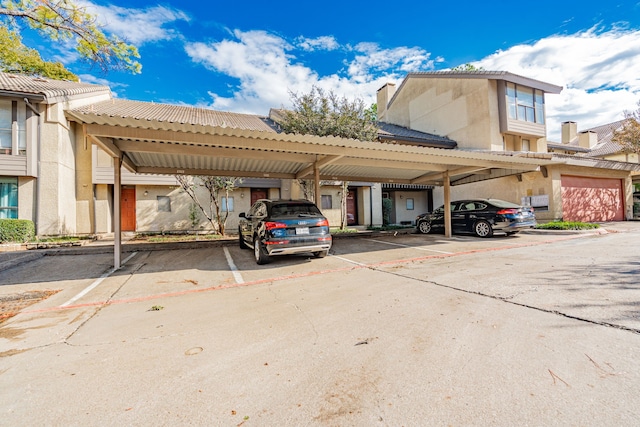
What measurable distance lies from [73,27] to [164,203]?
10.0 meters

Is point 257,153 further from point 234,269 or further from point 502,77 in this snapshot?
point 502,77

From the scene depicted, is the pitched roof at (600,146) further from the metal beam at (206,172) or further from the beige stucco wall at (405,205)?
the metal beam at (206,172)

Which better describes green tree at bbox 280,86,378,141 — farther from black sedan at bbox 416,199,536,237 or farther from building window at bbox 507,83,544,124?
building window at bbox 507,83,544,124

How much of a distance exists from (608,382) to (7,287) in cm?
879

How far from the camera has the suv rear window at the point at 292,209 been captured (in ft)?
23.9

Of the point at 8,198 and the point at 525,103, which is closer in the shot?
the point at 8,198

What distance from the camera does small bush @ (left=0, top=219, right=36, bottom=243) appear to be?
1109 centimetres

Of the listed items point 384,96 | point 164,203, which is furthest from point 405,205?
point 164,203

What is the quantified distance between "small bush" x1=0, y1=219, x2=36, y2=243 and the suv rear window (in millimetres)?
Answer: 11139

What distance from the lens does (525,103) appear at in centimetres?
1959

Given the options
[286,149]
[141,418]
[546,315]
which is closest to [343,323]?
[141,418]

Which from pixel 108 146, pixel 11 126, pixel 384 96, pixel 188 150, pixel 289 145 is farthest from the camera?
pixel 384 96

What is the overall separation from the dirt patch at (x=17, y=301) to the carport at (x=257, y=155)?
199 centimetres

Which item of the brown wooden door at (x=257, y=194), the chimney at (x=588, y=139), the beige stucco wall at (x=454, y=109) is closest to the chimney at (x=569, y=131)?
the chimney at (x=588, y=139)
